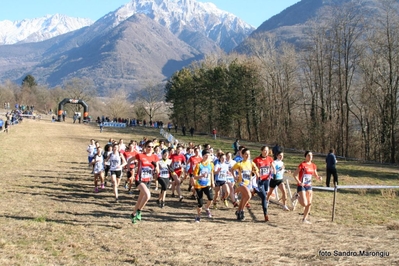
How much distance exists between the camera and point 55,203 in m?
12.9

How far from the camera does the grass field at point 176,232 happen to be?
25.0 ft

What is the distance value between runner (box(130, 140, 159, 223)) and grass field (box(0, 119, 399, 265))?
366 millimetres

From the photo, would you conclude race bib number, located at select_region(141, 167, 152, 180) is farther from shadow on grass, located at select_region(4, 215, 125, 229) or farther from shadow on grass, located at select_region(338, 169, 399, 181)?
shadow on grass, located at select_region(338, 169, 399, 181)

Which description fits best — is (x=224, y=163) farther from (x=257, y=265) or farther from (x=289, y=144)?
(x=289, y=144)

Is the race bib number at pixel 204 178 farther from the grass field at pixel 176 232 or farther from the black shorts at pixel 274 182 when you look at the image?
the black shorts at pixel 274 182

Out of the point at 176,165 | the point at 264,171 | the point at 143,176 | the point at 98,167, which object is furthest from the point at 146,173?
the point at 98,167

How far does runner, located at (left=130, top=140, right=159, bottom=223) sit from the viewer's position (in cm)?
1026

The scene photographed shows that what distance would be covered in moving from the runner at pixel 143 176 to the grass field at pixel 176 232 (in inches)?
14.4

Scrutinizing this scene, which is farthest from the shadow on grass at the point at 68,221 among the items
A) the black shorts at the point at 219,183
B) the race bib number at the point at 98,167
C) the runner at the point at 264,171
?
the race bib number at the point at 98,167

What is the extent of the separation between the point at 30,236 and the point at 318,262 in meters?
6.20

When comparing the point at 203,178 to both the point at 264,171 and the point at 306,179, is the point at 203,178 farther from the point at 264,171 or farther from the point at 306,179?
the point at 306,179

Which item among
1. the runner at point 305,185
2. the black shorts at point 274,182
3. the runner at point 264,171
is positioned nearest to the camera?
the runner at point 305,185

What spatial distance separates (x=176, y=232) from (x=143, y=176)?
1.84 metres

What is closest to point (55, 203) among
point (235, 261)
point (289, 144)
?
point (235, 261)
